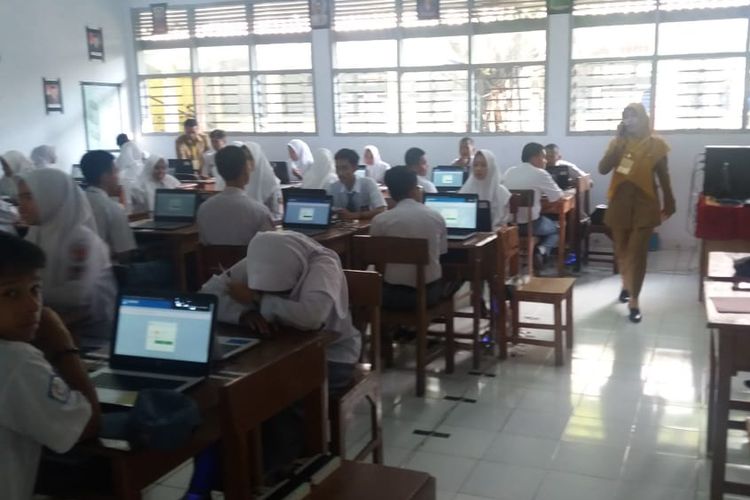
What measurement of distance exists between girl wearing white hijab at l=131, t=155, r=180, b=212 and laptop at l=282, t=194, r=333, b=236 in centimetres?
163

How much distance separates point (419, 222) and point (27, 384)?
2587 mm

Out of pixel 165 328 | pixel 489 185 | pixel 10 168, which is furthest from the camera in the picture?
pixel 10 168

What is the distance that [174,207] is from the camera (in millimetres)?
5242

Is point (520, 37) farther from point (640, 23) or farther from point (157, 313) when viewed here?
point (157, 313)

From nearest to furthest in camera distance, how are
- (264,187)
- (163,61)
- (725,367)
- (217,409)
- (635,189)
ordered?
(217,409) < (725,367) < (635,189) < (264,187) < (163,61)

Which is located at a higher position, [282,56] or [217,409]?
[282,56]

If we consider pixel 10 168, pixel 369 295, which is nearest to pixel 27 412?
pixel 369 295

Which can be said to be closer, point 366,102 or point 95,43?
point 366,102

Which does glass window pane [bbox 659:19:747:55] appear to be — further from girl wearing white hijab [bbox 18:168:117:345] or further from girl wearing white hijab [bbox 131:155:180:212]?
girl wearing white hijab [bbox 18:168:117:345]

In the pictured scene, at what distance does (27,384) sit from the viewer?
1475 millimetres

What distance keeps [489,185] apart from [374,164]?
10.1 ft

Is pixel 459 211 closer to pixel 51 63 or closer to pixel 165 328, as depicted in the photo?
pixel 165 328

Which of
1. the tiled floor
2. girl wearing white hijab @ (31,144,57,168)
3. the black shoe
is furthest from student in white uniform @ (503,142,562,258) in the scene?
girl wearing white hijab @ (31,144,57,168)

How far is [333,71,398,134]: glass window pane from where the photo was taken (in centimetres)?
912
